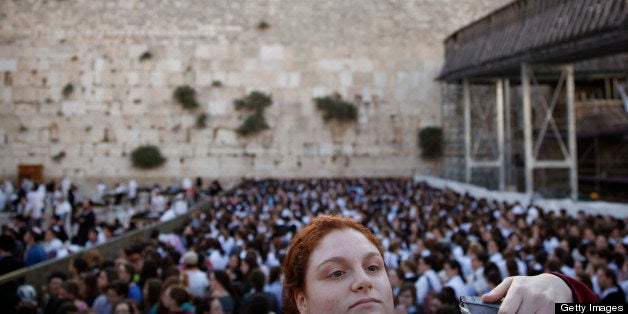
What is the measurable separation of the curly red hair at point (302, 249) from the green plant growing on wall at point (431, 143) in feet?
58.5

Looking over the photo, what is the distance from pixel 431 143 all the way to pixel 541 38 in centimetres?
807

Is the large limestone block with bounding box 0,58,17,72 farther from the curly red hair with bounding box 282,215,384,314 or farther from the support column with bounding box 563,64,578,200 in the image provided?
the curly red hair with bounding box 282,215,384,314

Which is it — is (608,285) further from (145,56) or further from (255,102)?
(145,56)

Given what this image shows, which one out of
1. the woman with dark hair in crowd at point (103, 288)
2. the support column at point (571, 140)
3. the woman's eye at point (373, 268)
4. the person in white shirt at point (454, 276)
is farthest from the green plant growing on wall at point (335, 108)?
the woman's eye at point (373, 268)

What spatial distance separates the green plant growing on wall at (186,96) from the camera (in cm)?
1839

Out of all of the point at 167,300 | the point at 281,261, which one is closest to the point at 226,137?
the point at 281,261

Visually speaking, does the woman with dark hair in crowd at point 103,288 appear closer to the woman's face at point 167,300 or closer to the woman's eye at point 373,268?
the woman's face at point 167,300

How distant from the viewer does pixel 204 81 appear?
1872 cm

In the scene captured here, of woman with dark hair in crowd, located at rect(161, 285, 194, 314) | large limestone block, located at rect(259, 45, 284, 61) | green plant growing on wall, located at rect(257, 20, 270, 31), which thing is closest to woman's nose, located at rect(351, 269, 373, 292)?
woman with dark hair in crowd, located at rect(161, 285, 194, 314)

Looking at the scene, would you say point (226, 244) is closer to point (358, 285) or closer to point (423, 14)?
point (358, 285)

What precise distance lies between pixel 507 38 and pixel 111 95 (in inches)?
564

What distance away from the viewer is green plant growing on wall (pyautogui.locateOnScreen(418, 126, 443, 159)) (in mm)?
18750

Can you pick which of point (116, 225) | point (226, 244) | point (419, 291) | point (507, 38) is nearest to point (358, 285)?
point (419, 291)

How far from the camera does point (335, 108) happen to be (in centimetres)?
1859
